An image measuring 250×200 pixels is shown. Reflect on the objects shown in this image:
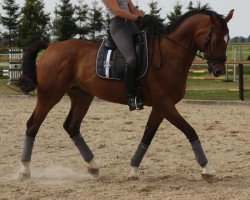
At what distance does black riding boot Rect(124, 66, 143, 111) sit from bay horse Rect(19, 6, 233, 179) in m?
0.11

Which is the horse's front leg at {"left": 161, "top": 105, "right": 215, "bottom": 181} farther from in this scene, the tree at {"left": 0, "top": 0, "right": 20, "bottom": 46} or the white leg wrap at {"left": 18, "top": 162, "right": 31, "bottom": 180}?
the tree at {"left": 0, "top": 0, "right": 20, "bottom": 46}

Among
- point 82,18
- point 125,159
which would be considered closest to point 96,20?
point 82,18

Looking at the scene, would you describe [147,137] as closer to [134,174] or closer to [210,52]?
[134,174]

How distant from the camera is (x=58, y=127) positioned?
990 centimetres

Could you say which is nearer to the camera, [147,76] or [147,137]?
[147,76]

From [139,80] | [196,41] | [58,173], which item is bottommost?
[58,173]

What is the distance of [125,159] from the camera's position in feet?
23.4

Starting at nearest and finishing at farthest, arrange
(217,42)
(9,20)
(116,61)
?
(217,42), (116,61), (9,20)

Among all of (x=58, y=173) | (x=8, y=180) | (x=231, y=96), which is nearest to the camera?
(x=8, y=180)

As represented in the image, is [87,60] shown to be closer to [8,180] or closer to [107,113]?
[8,180]

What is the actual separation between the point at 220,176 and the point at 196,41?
167cm

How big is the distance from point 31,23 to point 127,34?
99.3ft

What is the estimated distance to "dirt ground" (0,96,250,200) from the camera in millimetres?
5211

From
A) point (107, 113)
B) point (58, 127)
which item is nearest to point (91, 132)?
point (58, 127)
